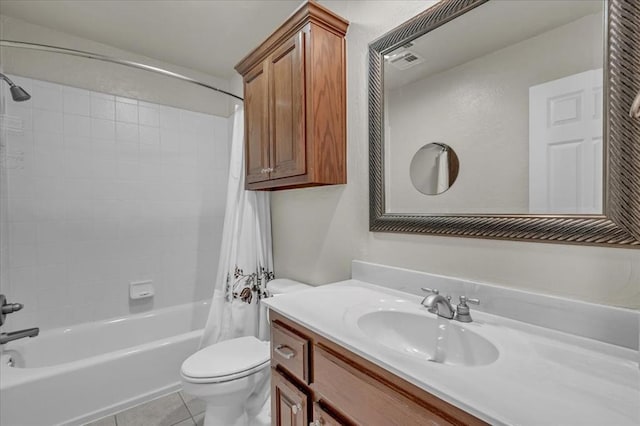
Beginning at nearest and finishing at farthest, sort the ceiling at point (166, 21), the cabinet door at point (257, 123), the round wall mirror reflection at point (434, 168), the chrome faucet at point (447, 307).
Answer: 1. the chrome faucet at point (447, 307)
2. the round wall mirror reflection at point (434, 168)
3. the cabinet door at point (257, 123)
4. the ceiling at point (166, 21)

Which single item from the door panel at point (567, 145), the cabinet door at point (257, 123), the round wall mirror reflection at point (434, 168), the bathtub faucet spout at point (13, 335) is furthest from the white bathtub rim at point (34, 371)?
the door panel at point (567, 145)

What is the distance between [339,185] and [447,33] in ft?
2.60

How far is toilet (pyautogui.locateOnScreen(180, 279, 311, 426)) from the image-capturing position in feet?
4.33

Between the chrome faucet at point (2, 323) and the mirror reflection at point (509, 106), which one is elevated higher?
the mirror reflection at point (509, 106)

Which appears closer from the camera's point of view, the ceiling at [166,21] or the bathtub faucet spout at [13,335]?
the bathtub faucet spout at [13,335]

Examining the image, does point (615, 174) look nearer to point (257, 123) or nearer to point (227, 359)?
point (257, 123)

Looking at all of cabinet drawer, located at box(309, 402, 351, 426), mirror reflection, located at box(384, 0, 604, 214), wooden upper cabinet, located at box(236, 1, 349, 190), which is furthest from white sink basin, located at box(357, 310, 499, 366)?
wooden upper cabinet, located at box(236, 1, 349, 190)

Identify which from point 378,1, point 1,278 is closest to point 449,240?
point 378,1

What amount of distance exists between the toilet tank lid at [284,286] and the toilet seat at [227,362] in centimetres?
30

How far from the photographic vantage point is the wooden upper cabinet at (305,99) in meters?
1.34

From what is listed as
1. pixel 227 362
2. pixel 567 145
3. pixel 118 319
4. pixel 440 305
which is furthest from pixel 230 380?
pixel 567 145

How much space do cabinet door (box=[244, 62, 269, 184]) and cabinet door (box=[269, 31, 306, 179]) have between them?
6 centimetres

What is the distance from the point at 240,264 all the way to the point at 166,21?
169 cm

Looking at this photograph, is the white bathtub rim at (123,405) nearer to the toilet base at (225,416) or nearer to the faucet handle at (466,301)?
the toilet base at (225,416)
